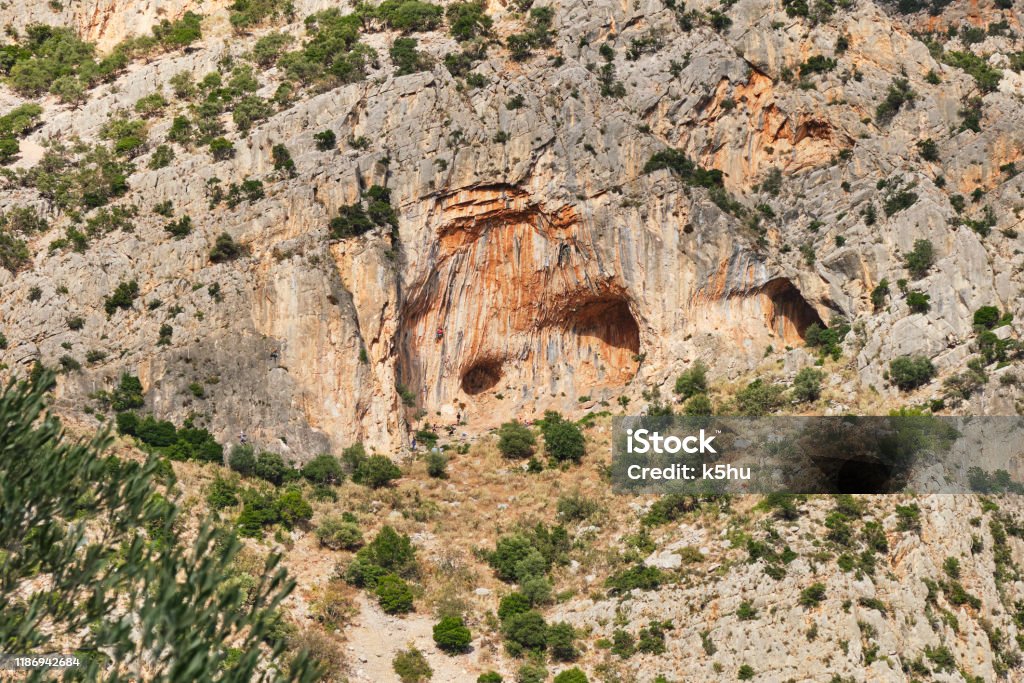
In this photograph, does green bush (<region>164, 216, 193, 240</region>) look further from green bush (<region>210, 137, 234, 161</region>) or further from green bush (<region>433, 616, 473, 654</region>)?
green bush (<region>433, 616, 473, 654</region>)

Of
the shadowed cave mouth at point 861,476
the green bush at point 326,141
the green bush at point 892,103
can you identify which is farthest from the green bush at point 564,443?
the green bush at point 892,103

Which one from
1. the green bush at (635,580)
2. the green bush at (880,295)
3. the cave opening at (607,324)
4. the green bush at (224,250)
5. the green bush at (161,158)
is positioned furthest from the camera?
the cave opening at (607,324)

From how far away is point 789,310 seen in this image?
68.9m

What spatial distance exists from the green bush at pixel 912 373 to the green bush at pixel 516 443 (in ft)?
62.4

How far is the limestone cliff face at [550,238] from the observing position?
62.1 m

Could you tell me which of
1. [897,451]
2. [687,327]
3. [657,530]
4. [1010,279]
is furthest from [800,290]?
[657,530]

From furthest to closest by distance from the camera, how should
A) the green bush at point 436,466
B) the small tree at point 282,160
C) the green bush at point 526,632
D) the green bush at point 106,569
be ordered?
the small tree at point 282,160 → the green bush at point 436,466 → the green bush at point 526,632 → the green bush at point 106,569

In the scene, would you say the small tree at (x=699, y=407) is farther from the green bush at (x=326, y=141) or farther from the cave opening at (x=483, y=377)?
the green bush at (x=326, y=141)

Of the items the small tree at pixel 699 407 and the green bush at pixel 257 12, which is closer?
the small tree at pixel 699 407

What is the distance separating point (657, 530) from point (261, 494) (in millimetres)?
18549

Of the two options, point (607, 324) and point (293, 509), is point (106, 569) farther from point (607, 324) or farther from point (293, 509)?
point (607, 324)

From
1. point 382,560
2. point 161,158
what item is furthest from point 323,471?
point 161,158

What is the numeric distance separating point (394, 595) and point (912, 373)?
2761 cm
